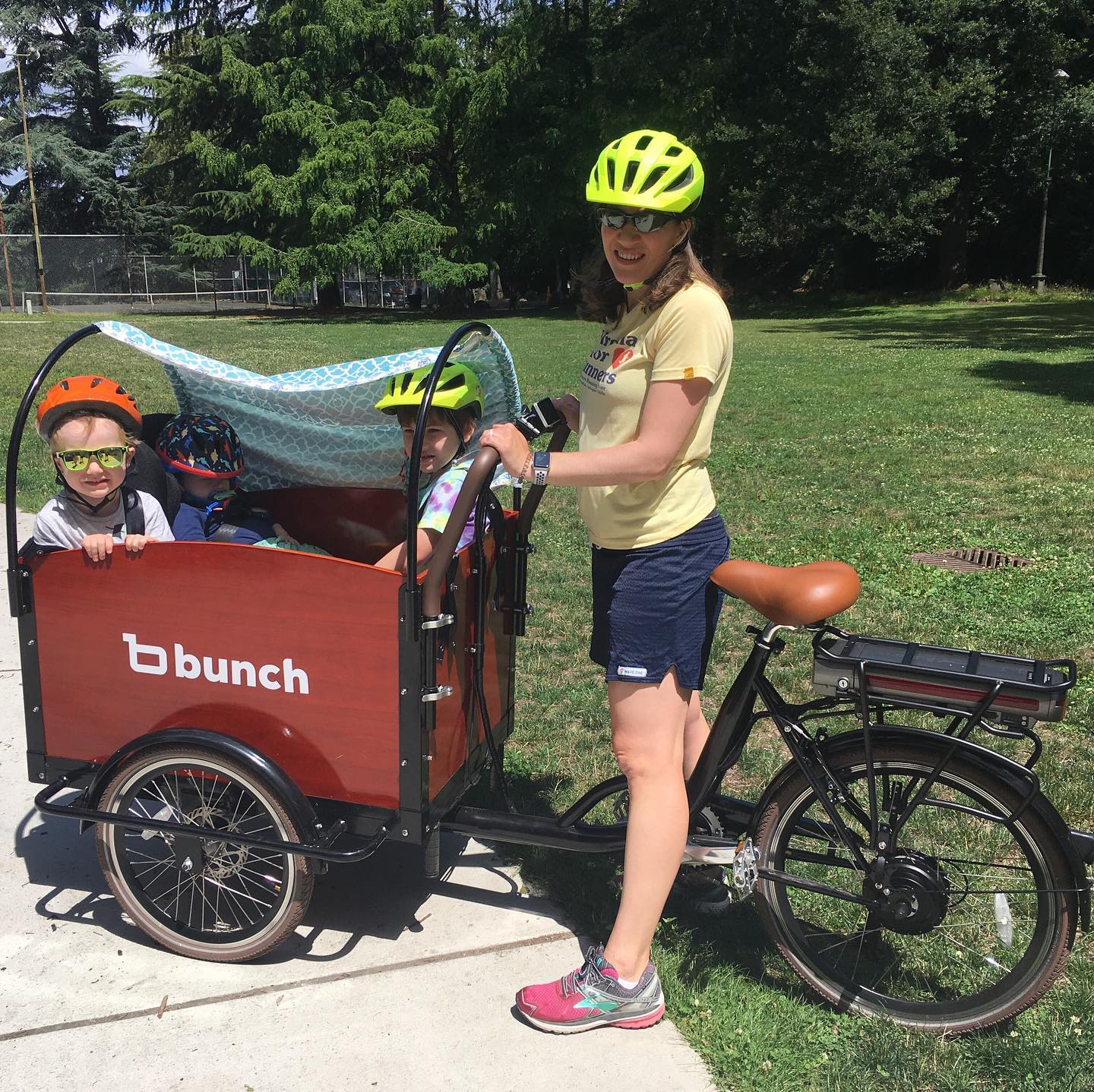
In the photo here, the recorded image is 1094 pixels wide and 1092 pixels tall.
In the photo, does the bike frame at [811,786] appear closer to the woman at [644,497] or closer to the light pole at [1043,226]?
the woman at [644,497]

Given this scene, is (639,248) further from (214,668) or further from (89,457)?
(89,457)

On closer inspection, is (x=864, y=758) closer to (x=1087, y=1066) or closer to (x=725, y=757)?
(x=725, y=757)

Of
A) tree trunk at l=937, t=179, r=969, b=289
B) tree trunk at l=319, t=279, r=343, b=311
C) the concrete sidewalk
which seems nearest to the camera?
the concrete sidewalk

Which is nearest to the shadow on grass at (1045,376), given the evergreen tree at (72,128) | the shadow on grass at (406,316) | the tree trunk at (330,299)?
the shadow on grass at (406,316)

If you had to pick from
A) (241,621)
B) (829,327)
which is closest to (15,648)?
(241,621)

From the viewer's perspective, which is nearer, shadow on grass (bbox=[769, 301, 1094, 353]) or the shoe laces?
the shoe laces

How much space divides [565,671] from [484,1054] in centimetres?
233

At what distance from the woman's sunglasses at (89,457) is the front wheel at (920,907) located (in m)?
1.85

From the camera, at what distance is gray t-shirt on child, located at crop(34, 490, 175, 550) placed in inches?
108

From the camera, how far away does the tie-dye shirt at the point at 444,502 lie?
2.58 metres

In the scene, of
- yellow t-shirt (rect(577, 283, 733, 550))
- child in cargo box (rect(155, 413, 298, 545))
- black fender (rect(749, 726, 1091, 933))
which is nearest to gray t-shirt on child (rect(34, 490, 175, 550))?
child in cargo box (rect(155, 413, 298, 545))

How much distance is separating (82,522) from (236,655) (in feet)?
2.21

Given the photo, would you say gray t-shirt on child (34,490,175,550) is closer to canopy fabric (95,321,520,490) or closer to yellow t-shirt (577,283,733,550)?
Result: canopy fabric (95,321,520,490)

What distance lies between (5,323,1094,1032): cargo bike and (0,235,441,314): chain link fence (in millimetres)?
31568
